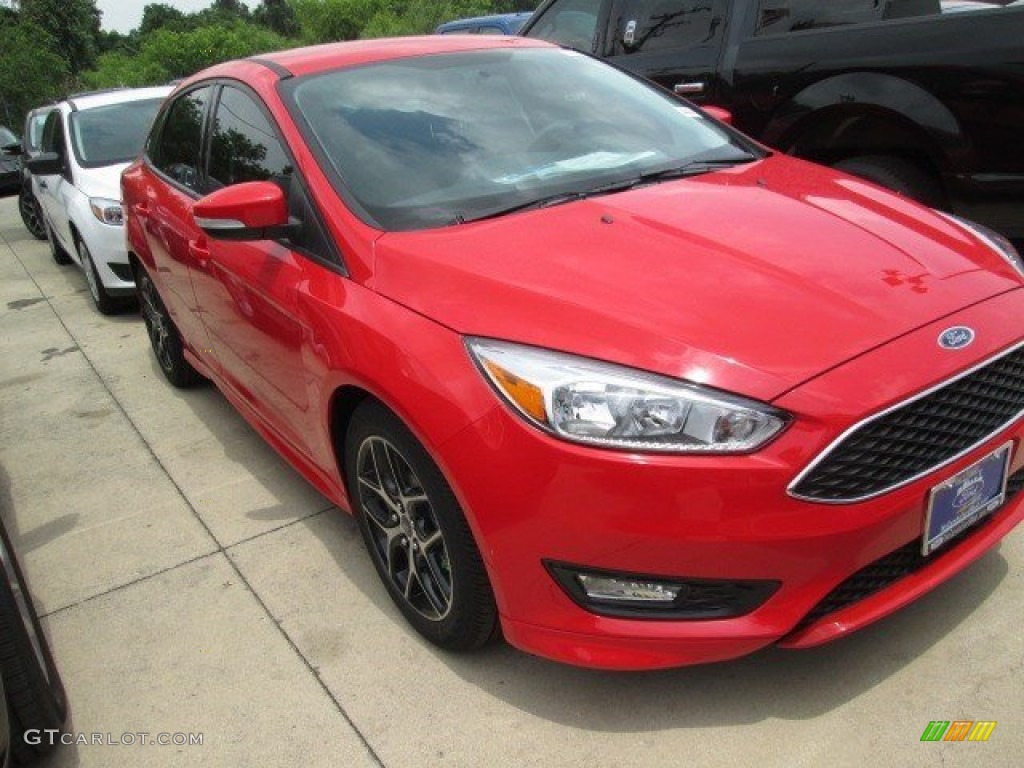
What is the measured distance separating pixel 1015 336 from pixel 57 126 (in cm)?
782

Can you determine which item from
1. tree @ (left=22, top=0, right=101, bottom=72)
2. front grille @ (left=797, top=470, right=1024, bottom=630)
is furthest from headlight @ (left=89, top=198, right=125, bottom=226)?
tree @ (left=22, top=0, right=101, bottom=72)

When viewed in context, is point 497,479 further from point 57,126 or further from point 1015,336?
point 57,126

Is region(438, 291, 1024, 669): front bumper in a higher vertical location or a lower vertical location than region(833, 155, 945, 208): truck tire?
lower

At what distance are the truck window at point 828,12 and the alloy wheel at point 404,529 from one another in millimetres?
3378

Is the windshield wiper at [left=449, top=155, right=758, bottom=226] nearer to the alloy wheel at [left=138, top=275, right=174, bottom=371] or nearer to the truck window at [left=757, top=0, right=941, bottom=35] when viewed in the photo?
the truck window at [left=757, top=0, right=941, bottom=35]

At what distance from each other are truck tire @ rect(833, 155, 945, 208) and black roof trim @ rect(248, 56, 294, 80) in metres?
2.54

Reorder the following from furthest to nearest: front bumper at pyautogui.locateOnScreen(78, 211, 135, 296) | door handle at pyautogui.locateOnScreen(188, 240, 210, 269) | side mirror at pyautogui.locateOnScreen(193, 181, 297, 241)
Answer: front bumper at pyautogui.locateOnScreen(78, 211, 135, 296) → door handle at pyautogui.locateOnScreen(188, 240, 210, 269) → side mirror at pyautogui.locateOnScreen(193, 181, 297, 241)

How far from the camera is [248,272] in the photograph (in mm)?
3059

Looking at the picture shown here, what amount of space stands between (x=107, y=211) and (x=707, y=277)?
5.32m

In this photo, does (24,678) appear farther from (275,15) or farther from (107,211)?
(275,15)

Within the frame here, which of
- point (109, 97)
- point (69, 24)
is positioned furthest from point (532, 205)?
point (69, 24)

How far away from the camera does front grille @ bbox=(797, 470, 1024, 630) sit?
205 centimetres

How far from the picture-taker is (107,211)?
628 centimetres

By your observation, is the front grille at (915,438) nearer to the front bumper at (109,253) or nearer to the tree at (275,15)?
the front bumper at (109,253)
